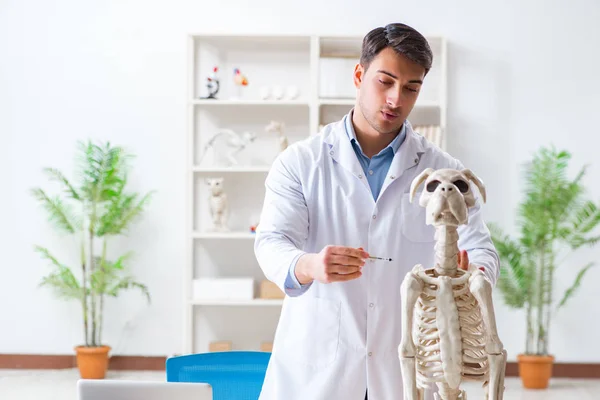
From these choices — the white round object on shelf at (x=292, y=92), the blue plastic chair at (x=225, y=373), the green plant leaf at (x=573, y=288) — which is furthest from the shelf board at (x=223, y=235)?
the blue plastic chair at (x=225, y=373)

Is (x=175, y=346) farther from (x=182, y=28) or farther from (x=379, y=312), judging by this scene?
(x=379, y=312)

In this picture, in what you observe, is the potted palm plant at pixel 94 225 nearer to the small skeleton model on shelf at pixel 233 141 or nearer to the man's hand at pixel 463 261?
the small skeleton model on shelf at pixel 233 141

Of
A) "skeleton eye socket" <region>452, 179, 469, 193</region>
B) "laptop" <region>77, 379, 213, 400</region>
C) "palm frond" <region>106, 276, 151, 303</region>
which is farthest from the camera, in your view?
"palm frond" <region>106, 276, 151, 303</region>

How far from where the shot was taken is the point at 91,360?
517 cm

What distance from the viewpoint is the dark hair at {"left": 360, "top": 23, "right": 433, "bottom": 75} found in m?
1.82

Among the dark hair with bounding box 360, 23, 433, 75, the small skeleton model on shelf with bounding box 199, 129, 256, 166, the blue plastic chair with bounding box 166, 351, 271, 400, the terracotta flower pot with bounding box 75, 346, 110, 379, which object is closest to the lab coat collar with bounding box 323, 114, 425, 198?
the dark hair with bounding box 360, 23, 433, 75

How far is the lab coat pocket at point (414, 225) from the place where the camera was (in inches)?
74.9

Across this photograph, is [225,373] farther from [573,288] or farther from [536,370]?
[573,288]

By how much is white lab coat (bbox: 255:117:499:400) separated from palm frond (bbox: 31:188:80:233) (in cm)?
352

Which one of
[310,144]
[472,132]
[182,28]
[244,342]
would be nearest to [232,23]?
[182,28]

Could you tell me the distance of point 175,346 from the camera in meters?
5.51

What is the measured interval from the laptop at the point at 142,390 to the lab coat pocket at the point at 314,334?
1.50 ft

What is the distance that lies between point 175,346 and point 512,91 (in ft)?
8.78

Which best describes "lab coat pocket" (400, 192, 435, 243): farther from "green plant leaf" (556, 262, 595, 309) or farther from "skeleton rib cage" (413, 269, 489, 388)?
"green plant leaf" (556, 262, 595, 309)
